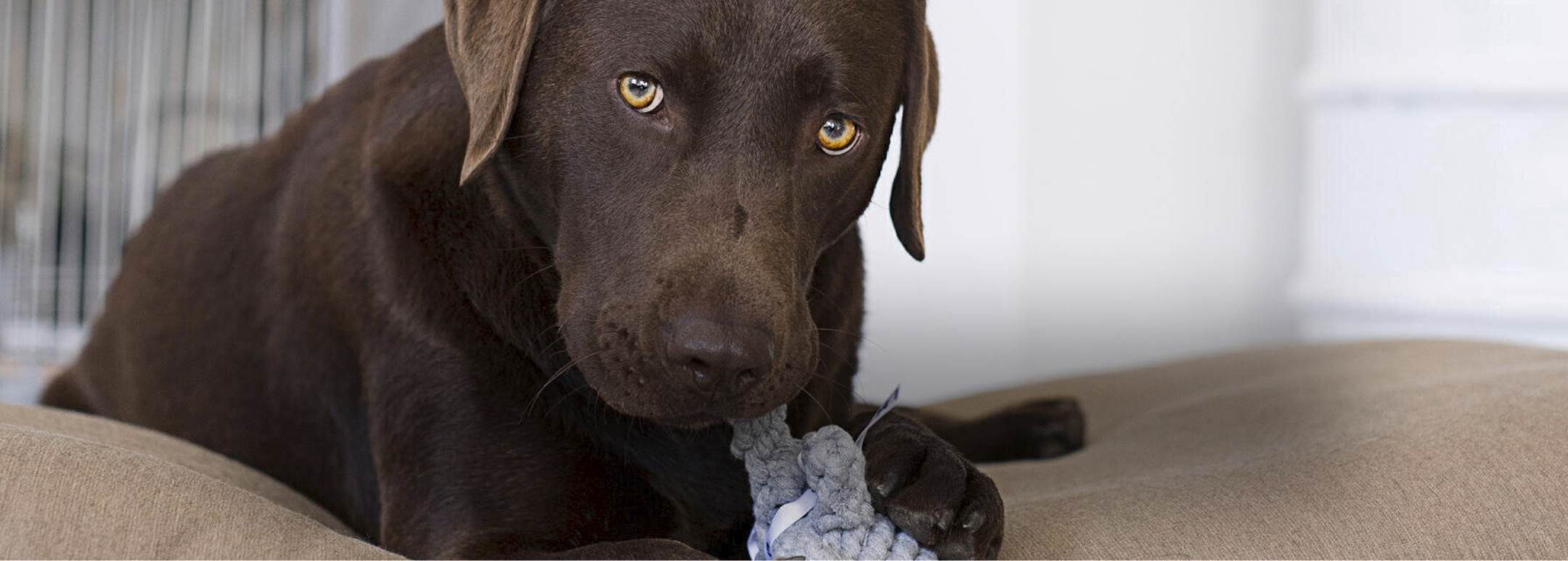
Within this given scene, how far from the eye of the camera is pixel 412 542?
1.22 metres

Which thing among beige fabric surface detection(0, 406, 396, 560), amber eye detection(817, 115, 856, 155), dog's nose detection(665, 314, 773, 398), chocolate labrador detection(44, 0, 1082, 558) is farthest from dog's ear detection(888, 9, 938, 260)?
beige fabric surface detection(0, 406, 396, 560)

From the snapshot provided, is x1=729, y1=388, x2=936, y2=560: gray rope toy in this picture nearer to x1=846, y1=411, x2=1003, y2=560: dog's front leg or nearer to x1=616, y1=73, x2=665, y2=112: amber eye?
x1=846, y1=411, x2=1003, y2=560: dog's front leg

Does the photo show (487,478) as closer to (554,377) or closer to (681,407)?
(554,377)

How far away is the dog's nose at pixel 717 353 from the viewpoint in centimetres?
96

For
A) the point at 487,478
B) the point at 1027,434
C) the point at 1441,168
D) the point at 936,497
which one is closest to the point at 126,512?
the point at 487,478

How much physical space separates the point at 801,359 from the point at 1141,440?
859 millimetres

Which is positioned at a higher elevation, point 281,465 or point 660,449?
point 660,449

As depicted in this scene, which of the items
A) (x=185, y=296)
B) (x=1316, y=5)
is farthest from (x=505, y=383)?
(x=1316, y=5)

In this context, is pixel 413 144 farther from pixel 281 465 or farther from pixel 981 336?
pixel 981 336

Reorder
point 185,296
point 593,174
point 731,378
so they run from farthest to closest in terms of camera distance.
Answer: point 185,296
point 593,174
point 731,378

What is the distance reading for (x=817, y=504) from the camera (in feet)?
3.33

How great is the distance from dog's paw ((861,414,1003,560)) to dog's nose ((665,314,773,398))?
13 centimetres

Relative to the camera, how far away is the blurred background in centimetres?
279

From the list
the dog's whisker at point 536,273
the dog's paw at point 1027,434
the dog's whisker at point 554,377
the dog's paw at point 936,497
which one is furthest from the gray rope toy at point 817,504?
the dog's paw at point 1027,434
